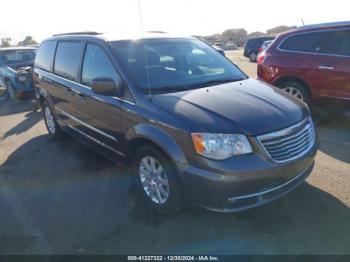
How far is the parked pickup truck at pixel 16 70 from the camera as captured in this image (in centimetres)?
1006

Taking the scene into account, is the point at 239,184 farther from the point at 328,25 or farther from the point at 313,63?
the point at 328,25

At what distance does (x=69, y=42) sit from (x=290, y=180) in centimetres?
364

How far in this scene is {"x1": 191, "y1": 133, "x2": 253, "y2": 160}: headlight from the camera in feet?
8.76

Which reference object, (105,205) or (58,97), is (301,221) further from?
(58,97)

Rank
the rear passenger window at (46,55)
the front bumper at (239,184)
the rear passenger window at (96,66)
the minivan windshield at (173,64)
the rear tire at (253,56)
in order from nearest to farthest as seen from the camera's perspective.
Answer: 1. the front bumper at (239,184)
2. the minivan windshield at (173,64)
3. the rear passenger window at (96,66)
4. the rear passenger window at (46,55)
5. the rear tire at (253,56)

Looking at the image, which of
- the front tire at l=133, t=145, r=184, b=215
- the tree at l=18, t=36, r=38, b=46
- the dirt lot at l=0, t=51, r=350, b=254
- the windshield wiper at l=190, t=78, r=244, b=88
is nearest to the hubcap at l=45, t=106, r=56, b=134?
the dirt lot at l=0, t=51, r=350, b=254

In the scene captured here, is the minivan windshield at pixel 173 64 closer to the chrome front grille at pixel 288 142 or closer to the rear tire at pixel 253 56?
the chrome front grille at pixel 288 142

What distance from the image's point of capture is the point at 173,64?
149 inches

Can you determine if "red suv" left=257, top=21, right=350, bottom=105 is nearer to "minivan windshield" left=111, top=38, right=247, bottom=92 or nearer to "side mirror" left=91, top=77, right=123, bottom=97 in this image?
"minivan windshield" left=111, top=38, right=247, bottom=92

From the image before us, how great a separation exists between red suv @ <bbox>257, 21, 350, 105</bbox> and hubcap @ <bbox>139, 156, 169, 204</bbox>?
398 centimetres

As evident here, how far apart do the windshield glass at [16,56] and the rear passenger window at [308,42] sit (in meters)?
9.07

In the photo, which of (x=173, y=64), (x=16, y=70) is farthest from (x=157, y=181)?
(x=16, y=70)

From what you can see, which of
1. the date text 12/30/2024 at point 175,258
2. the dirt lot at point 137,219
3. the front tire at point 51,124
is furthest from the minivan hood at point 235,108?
the front tire at point 51,124

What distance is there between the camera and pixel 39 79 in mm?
5965
